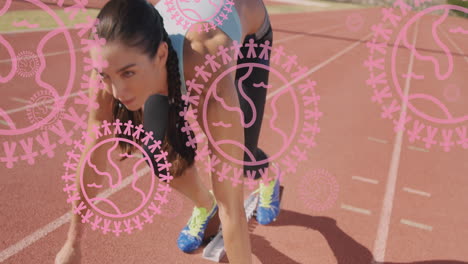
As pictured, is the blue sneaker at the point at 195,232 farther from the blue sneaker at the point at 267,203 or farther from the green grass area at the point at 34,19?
the green grass area at the point at 34,19

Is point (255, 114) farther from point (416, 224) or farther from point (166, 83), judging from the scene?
point (416, 224)

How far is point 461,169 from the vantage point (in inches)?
177

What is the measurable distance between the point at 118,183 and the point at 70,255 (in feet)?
5.73

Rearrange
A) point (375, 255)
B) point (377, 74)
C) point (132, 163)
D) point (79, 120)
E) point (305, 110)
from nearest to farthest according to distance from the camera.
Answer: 1. point (375, 255)
2. point (132, 163)
3. point (79, 120)
4. point (305, 110)
5. point (377, 74)

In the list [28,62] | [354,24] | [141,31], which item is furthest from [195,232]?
[354,24]

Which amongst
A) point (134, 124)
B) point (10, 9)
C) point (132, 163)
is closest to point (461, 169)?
point (132, 163)

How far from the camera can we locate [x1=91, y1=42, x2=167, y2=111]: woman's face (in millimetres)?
1408

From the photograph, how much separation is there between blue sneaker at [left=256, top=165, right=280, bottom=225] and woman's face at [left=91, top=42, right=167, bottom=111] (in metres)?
1.60

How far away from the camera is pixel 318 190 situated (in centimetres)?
379

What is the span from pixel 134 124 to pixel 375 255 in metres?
1.92

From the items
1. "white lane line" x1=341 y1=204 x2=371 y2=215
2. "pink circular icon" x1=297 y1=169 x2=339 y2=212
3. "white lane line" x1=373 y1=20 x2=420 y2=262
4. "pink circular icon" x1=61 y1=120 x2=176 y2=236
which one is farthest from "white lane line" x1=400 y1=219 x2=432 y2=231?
"pink circular icon" x1=61 y1=120 x2=176 y2=236

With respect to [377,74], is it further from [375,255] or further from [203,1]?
[203,1]

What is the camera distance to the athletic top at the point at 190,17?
1.66 metres

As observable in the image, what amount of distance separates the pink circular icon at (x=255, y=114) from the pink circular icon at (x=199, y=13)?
0.13 m
